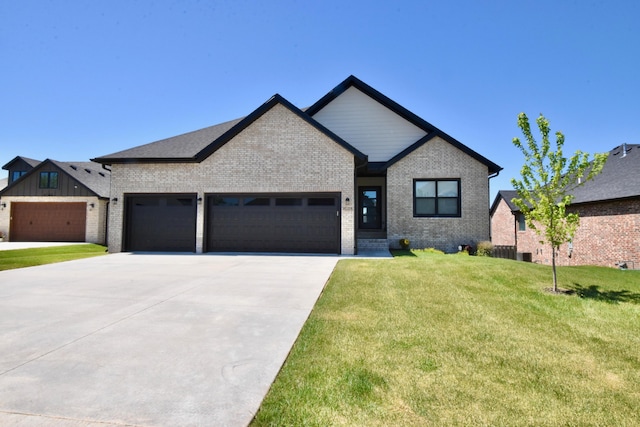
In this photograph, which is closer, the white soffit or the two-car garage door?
the two-car garage door

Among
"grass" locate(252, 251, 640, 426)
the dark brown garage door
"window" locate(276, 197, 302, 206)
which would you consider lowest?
"grass" locate(252, 251, 640, 426)

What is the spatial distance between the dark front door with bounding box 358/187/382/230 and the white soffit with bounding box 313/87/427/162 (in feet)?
5.90

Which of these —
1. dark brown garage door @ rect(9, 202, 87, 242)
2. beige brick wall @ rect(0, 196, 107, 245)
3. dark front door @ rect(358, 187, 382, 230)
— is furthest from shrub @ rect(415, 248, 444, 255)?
dark brown garage door @ rect(9, 202, 87, 242)

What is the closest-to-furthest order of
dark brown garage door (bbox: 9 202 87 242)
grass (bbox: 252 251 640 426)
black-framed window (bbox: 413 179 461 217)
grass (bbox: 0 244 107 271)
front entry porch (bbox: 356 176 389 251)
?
grass (bbox: 252 251 640 426) < grass (bbox: 0 244 107 271) < black-framed window (bbox: 413 179 461 217) < front entry porch (bbox: 356 176 389 251) < dark brown garage door (bbox: 9 202 87 242)

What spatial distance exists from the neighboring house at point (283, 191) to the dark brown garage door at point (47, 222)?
1062 cm

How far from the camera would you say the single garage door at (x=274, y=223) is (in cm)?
1392

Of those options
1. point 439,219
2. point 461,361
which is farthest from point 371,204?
point 461,361

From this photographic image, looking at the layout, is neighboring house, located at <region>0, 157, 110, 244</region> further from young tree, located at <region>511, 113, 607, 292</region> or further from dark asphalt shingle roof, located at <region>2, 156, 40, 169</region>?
young tree, located at <region>511, 113, 607, 292</region>

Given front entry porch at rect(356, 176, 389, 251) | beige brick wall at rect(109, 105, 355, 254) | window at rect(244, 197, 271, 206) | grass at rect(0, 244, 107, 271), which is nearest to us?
grass at rect(0, 244, 107, 271)

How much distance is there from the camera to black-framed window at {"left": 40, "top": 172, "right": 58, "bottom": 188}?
Result: 75.3ft

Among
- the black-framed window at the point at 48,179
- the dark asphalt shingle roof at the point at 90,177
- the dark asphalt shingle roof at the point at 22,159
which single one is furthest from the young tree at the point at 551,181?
the dark asphalt shingle roof at the point at 22,159

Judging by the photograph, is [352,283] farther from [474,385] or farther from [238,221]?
[238,221]

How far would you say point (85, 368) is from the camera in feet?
10.6

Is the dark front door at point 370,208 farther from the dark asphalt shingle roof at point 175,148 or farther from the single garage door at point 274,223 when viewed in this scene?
the dark asphalt shingle roof at point 175,148
